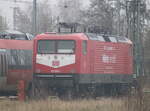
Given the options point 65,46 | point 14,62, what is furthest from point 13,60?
point 65,46

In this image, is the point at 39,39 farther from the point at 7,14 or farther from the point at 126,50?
the point at 7,14

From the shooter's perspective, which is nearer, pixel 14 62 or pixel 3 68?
pixel 3 68

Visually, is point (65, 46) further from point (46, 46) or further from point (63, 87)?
point (63, 87)

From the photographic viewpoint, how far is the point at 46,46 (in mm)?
27125

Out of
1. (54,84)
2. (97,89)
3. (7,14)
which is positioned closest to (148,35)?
(97,89)

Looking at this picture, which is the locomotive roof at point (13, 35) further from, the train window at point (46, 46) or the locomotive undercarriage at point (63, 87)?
the locomotive undercarriage at point (63, 87)

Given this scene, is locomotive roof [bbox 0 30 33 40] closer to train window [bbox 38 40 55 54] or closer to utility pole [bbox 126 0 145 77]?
train window [bbox 38 40 55 54]

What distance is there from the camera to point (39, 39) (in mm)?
27109

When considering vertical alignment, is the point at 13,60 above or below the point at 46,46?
below

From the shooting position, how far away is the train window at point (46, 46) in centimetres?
2692

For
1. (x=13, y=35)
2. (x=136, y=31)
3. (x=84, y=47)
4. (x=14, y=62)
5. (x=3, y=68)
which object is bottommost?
(x=3, y=68)

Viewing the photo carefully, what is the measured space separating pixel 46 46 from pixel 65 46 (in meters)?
0.97

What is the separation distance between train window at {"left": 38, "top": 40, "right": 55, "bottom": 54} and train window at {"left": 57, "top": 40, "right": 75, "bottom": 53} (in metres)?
0.30

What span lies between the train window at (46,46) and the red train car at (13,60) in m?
1.04
